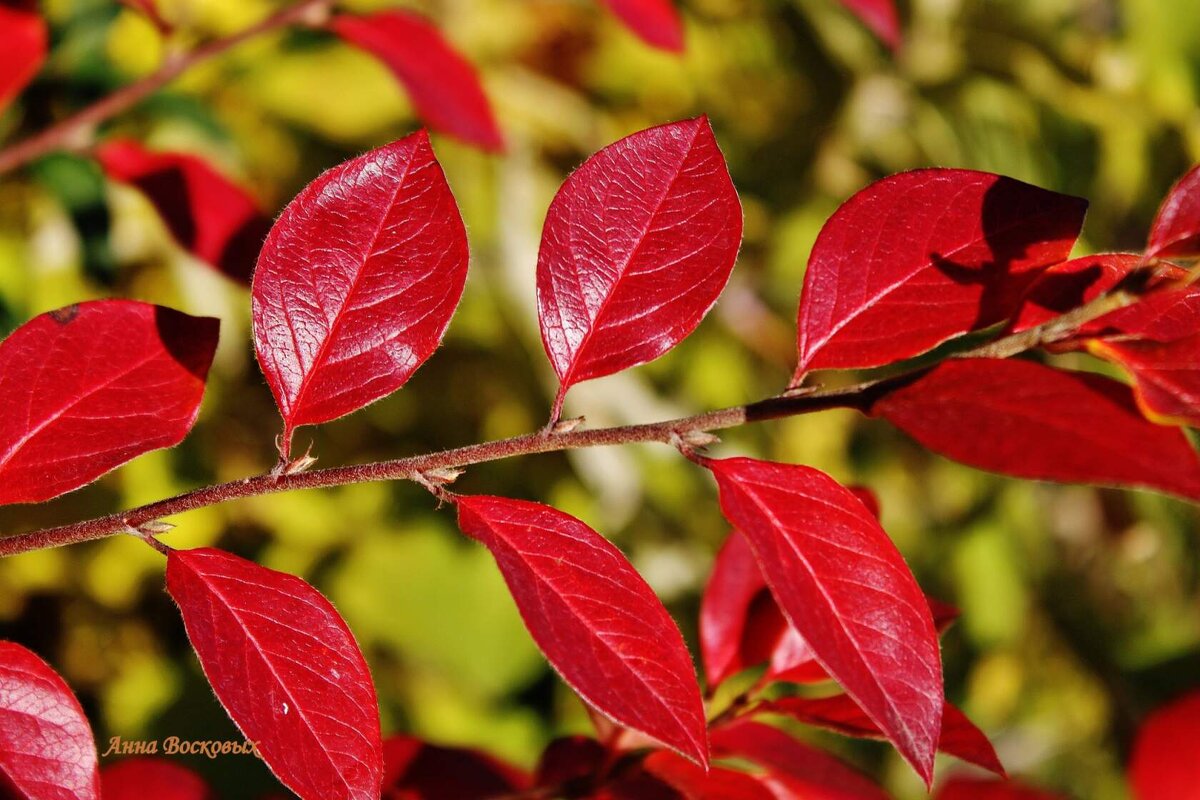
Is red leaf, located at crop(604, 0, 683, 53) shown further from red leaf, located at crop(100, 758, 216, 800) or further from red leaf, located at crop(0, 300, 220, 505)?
red leaf, located at crop(100, 758, 216, 800)

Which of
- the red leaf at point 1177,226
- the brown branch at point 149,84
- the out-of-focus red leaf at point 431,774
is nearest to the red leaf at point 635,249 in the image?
the red leaf at point 1177,226

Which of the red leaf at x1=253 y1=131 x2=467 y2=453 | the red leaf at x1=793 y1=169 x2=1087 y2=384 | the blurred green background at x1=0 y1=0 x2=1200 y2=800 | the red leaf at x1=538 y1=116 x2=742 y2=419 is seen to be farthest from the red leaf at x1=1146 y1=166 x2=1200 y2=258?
the blurred green background at x1=0 y1=0 x2=1200 y2=800

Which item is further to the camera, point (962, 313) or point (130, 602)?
point (130, 602)

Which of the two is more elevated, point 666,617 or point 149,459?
point 666,617

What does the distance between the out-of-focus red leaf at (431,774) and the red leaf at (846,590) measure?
11.0 inches

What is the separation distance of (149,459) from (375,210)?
1.02m

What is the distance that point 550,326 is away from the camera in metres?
0.43

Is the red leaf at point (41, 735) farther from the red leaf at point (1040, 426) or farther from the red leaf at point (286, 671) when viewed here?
the red leaf at point (1040, 426)

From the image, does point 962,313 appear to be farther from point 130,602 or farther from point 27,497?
point 130,602

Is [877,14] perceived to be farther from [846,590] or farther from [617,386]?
[617,386]

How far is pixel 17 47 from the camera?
2.44 feet

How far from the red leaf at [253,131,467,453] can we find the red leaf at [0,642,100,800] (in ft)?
0.44

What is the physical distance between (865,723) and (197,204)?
0.53m

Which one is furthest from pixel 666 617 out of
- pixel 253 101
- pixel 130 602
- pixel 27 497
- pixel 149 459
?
pixel 253 101
